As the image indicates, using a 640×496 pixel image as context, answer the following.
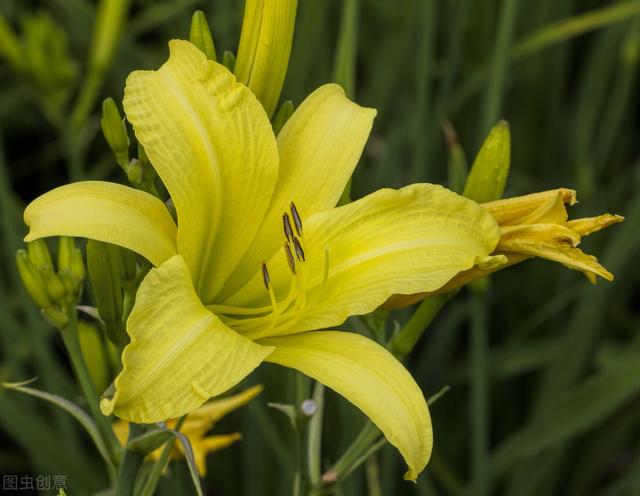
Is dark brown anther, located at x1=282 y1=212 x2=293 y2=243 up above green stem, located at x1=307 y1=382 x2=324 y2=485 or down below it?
above

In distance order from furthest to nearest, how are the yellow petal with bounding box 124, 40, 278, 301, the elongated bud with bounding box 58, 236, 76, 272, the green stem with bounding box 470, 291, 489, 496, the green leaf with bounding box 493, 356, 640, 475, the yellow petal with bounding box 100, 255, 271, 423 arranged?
the green leaf with bounding box 493, 356, 640, 475, the green stem with bounding box 470, 291, 489, 496, the elongated bud with bounding box 58, 236, 76, 272, the yellow petal with bounding box 124, 40, 278, 301, the yellow petal with bounding box 100, 255, 271, 423

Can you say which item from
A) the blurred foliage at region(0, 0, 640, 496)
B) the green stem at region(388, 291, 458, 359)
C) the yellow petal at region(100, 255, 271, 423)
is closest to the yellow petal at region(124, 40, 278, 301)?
the yellow petal at region(100, 255, 271, 423)

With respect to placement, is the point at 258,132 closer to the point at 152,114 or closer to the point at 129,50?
the point at 152,114

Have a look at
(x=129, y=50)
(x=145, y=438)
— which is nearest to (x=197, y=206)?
(x=145, y=438)

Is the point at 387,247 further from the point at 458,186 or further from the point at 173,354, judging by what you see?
the point at 458,186

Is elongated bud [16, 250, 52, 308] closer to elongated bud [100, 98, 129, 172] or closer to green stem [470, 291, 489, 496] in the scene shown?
elongated bud [100, 98, 129, 172]

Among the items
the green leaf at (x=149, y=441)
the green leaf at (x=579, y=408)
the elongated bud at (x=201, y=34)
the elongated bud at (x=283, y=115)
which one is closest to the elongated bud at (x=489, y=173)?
the elongated bud at (x=283, y=115)

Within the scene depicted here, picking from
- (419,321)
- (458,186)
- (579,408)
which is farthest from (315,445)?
(579,408)
